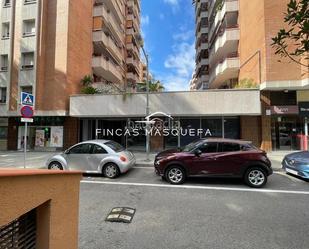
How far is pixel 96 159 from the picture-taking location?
9953 millimetres

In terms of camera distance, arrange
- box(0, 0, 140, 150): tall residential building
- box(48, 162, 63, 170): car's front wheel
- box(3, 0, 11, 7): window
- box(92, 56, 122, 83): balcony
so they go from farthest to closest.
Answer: box(92, 56, 122, 83): balcony < box(3, 0, 11, 7): window < box(0, 0, 140, 150): tall residential building < box(48, 162, 63, 170): car's front wheel

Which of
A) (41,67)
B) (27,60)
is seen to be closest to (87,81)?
(41,67)

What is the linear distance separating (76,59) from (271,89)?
1543 cm

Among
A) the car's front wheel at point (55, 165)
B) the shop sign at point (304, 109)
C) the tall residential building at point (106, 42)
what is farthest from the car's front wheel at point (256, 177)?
the tall residential building at point (106, 42)

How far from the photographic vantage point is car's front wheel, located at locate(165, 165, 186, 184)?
8.62 m

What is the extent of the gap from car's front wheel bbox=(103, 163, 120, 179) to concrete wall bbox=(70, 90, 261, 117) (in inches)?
319

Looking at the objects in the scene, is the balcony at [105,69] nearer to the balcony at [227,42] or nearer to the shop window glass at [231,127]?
the balcony at [227,42]

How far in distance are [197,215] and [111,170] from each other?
502 cm

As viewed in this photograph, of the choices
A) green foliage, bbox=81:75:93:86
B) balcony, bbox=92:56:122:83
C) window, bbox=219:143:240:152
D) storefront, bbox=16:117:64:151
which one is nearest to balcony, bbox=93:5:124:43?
balcony, bbox=92:56:122:83

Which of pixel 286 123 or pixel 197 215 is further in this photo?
pixel 286 123

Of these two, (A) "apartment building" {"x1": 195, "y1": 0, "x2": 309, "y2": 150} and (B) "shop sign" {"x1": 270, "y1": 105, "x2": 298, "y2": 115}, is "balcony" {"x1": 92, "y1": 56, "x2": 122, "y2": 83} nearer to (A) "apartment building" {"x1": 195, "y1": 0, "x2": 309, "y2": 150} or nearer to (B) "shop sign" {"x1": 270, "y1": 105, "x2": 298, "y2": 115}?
(A) "apartment building" {"x1": 195, "y1": 0, "x2": 309, "y2": 150}

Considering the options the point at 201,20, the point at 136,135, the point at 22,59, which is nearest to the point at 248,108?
the point at 136,135

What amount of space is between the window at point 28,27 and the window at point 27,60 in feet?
5.69

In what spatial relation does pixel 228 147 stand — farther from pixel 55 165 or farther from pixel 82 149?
pixel 55 165
